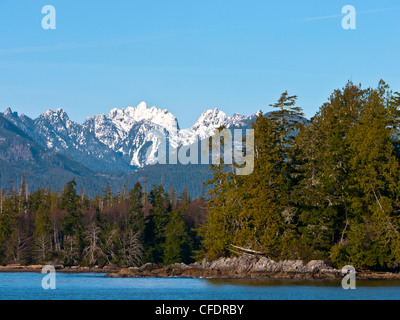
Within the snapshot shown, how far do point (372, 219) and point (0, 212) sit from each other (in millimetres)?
90531

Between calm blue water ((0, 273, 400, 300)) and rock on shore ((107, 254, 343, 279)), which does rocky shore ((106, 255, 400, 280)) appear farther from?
calm blue water ((0, 273, 400, 300))

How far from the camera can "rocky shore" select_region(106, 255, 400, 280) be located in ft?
250

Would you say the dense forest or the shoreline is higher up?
the dense forest

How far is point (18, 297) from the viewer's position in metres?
61.3

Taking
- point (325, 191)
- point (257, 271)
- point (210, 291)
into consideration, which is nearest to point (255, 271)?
point (257, 271)

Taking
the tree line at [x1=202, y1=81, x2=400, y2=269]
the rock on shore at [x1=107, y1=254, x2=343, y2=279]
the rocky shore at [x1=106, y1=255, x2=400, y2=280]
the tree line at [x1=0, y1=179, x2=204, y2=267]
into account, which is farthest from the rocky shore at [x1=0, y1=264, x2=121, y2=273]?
the tree line at [x1=202, y1=81, x2=400, y2=269]

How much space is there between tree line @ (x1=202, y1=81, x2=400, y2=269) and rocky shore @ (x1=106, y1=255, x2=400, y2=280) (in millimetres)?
1228

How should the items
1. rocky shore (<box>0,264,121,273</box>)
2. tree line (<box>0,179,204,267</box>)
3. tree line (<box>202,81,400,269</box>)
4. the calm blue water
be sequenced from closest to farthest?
the calm blue water < tree line (<box>202,81,400,269</box>) < rocky shore (<box>0,264,121,273</box>) < tree line (<box>0,179,204,267</box>)

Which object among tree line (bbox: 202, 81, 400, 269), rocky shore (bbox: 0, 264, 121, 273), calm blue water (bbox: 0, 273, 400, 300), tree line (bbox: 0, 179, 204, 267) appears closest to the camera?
calm blue water (bbox: 0, 273, 400, 300)

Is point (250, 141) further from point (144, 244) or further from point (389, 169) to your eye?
point (144, 244)

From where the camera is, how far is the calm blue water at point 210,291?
58844 mm

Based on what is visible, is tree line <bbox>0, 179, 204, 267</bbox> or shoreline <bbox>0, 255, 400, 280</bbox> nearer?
shoreline <bbox>0, 255, 400, 280</bbox>

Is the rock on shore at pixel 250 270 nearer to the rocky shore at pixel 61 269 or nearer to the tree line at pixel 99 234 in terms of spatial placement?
the rocky shore at pixel 61 269

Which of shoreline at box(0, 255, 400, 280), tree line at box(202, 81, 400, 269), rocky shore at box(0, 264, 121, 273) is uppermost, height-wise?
tree line at box(202, 81, 400, 269)
